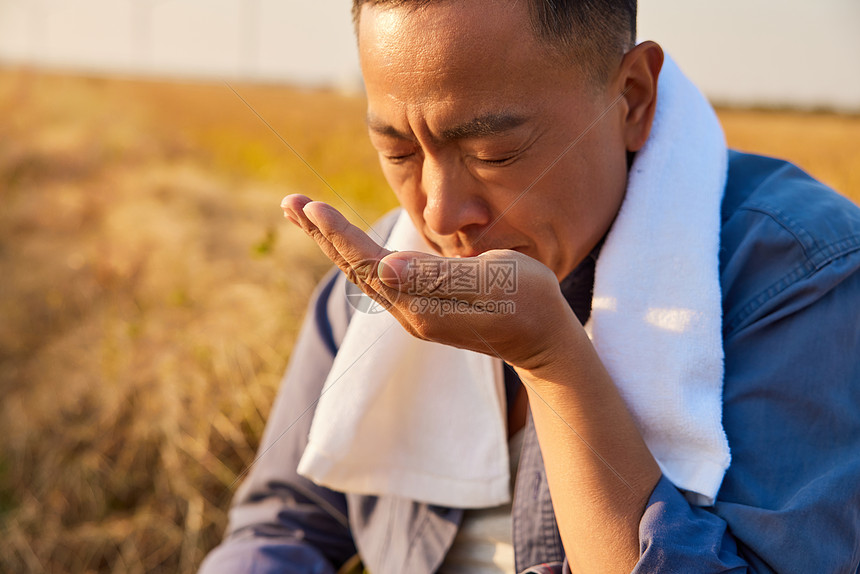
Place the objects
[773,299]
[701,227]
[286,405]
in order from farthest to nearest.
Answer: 1. [286,405]
2. [701,227]
3. [773,299]

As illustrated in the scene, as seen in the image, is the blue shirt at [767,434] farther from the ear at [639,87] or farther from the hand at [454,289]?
the hand at [454,289]

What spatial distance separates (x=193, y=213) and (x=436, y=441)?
4.34 meters

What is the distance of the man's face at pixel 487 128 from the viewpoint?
1189mm

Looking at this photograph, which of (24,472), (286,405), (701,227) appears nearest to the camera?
(701,227)

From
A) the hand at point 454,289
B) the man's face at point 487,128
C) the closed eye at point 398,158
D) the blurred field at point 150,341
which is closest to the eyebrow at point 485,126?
the man's face at point 487,128

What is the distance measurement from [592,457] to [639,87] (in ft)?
2.61

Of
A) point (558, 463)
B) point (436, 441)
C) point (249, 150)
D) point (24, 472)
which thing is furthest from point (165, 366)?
point (249, 150)

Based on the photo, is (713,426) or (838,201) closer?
(713,426)

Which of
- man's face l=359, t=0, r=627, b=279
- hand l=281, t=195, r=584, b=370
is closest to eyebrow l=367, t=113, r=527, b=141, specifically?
man's face l=359, t=0, r=627, b=279

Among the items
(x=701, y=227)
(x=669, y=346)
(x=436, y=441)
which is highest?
(x=701, y=227)

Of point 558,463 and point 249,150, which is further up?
point 249,150

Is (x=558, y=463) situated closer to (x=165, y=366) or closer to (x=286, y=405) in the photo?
(x=286, y=405)

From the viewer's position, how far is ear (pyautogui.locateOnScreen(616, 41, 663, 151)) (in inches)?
55.1

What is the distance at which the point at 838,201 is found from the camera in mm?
1434
